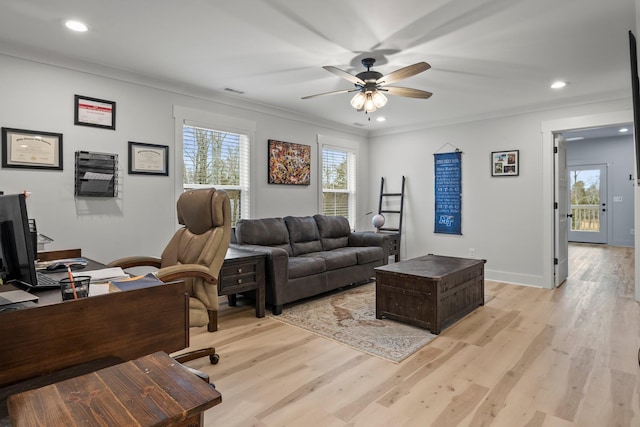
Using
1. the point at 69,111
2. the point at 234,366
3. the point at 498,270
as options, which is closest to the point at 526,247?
the point at 498,270

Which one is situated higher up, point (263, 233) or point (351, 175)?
point (351, 175)

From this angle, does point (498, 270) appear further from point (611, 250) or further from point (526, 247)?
point (611, 250)

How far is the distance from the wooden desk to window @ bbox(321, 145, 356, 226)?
14.6ft

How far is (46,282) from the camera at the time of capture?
149 cm

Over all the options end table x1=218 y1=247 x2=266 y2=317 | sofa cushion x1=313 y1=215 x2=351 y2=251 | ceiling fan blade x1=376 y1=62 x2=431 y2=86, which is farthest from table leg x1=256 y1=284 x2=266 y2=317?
ceiling fan blade x1=376 y1=62 x2=431 y2=86

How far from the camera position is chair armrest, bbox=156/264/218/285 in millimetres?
2057

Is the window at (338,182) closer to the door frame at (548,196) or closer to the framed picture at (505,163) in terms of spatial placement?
the framed picture at (505,163)

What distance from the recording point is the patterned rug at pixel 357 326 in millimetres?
2797

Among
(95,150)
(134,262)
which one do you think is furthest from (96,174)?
(134,262)

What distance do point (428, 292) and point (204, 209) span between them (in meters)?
1.95

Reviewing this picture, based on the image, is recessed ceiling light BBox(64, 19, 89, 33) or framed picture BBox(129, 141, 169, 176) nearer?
recessed ceiling light BBox(64, 19, 89, 33)

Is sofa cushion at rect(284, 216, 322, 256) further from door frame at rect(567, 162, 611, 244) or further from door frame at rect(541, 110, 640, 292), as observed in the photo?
door frame at rect(567, 162, 611, 244)

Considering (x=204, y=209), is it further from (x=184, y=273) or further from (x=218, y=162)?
(x=218, y=162)

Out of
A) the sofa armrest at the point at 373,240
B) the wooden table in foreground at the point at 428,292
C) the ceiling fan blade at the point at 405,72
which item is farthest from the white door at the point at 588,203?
the ceiling fan blade at the point at 405,72
